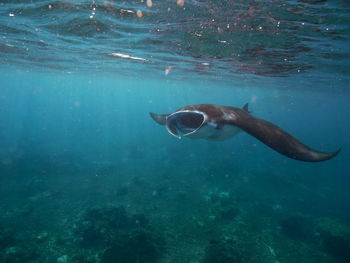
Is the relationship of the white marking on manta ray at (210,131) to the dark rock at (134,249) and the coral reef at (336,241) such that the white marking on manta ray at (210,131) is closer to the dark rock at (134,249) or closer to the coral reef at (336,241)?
the dark rock at (134,249)

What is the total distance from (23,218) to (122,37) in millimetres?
13186

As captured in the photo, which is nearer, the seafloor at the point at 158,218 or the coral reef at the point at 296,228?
the seafloor at the point at 158,218

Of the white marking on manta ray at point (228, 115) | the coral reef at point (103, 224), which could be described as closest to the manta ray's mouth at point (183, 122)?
the white marking on manta ray at point (228, 115)

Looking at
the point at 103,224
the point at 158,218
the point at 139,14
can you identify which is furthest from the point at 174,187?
the point at 139,14

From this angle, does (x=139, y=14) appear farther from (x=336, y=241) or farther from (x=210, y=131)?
(x=336, y=241)

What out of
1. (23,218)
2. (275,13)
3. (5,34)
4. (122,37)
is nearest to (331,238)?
(275,13)

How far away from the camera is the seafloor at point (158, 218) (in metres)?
10.9

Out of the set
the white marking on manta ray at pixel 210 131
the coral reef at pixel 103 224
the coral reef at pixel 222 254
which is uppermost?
the white marking on manta ray at pixel 210 131

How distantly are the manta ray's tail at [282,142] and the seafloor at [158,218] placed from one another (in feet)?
24.8

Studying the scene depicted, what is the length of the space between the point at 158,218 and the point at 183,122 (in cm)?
1019

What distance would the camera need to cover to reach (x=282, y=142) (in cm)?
462

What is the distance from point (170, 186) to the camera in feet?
67.9

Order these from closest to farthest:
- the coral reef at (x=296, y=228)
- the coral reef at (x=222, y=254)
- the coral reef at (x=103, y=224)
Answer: the coral reef at (x=222, y=254), the coral reef at (x=103, y=224), the coral reef at (x=296, y=228)

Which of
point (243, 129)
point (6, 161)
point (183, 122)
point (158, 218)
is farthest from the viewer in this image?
point (6, 161)
